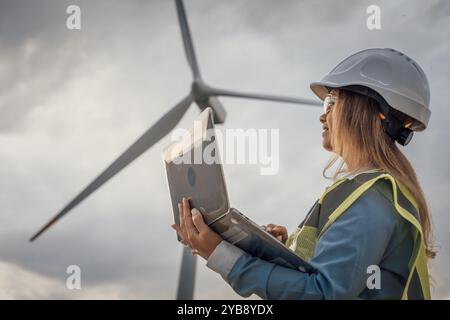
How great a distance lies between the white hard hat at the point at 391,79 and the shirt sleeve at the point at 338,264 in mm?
1050

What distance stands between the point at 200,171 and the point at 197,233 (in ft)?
1.49

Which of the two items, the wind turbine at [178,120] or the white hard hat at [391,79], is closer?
the white hard hat at [391,79]

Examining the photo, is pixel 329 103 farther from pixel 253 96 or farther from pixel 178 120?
pixel 253 96

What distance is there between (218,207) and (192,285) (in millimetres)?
20442

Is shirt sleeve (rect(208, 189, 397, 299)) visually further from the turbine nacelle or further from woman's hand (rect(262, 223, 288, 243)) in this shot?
the turbine nacelle

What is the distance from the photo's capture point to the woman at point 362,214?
151 inches

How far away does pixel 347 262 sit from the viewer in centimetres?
377

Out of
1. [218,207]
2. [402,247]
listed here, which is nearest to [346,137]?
[402,247]

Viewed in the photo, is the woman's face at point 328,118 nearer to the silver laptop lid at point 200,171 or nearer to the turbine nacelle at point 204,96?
the silver laptop lid at point 200,171

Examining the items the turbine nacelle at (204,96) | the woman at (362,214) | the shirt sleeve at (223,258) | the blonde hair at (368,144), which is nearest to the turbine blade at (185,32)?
the turbine nacelle at (204,96)

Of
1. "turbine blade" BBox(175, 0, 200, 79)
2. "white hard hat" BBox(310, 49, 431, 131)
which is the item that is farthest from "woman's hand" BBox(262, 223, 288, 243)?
"turbine blade" BBox(175, 0, 200, 79)

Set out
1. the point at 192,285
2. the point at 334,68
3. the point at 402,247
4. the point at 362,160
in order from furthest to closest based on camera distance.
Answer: the point at 192,285
the point at 334,68
the point at 362,160
the point at 402,247
